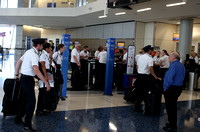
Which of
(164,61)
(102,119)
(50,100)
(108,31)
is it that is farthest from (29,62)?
(108,31)

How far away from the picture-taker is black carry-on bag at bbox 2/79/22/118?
13.6 feet

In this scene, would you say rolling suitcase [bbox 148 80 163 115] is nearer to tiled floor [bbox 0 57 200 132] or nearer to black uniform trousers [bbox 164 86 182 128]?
tiled floor [bbox 0 57 200 132]

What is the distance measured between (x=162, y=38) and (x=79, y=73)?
8.61 meters

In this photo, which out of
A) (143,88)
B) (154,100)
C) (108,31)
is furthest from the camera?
(108,31)

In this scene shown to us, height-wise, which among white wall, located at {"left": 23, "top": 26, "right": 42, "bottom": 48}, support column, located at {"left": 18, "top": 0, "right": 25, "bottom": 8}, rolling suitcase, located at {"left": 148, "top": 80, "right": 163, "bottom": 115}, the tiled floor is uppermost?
support column, located at {"left": 18, "top": 0, "right": 25, "bottom": 8}

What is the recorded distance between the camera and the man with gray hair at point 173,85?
4047 mm

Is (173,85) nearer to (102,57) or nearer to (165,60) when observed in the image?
(102,57)

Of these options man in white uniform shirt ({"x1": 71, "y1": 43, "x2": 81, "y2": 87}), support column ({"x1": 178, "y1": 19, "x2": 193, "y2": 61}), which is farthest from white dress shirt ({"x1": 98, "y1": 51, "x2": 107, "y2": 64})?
support column ({"x1": 178, "y1": 19, "x2": 193, "y2": 61})

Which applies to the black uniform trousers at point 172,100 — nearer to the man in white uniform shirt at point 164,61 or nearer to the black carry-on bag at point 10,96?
the black carry-on bag at point 10,96

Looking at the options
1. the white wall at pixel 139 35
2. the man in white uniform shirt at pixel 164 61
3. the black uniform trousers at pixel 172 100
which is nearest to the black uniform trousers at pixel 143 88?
the black uniform trousers at pixel 172 100

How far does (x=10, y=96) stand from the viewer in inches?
165

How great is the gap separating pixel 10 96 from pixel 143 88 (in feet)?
9.83

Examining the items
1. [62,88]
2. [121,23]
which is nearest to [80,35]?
[121,23]

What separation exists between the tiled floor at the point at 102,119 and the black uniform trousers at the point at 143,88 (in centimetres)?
26
